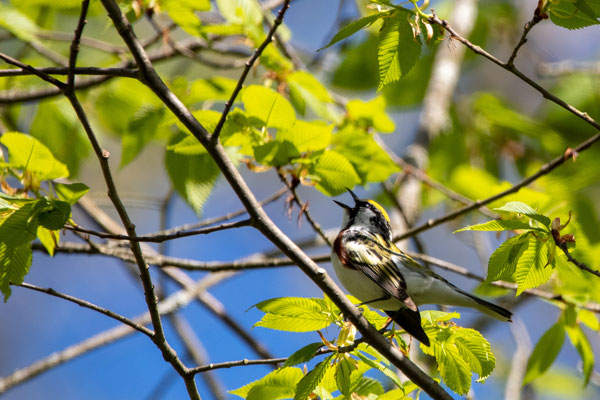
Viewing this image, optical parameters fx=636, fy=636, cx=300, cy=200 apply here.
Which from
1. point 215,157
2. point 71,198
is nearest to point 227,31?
point 215,157

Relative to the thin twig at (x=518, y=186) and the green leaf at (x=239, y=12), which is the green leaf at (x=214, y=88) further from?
the thin twig at (x=518, y=186)

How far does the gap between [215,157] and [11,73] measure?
2.34 feet

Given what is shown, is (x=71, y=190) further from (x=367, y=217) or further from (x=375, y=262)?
(x=367, y=217)

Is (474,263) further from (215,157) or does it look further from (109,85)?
(215,157)

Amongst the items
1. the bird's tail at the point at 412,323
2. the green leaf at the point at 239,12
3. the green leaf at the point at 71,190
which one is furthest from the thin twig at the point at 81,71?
the bird's tail at the point at 412,323

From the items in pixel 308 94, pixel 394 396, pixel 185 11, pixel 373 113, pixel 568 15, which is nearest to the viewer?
pixel 568 15

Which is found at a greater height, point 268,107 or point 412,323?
point 268,107

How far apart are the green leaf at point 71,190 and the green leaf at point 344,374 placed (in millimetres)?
1005

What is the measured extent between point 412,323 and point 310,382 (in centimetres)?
53

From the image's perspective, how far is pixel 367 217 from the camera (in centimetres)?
434

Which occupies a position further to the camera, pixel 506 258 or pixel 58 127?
pixel 58 127

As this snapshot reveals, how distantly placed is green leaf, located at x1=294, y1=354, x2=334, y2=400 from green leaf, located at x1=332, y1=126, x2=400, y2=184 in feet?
3.58

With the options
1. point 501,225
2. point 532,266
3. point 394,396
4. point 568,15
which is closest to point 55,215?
point 394,396

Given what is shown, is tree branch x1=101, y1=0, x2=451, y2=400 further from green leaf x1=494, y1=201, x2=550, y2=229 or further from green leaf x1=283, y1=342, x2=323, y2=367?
green leaf x1=494, y1=201, x2=550, y2=229
